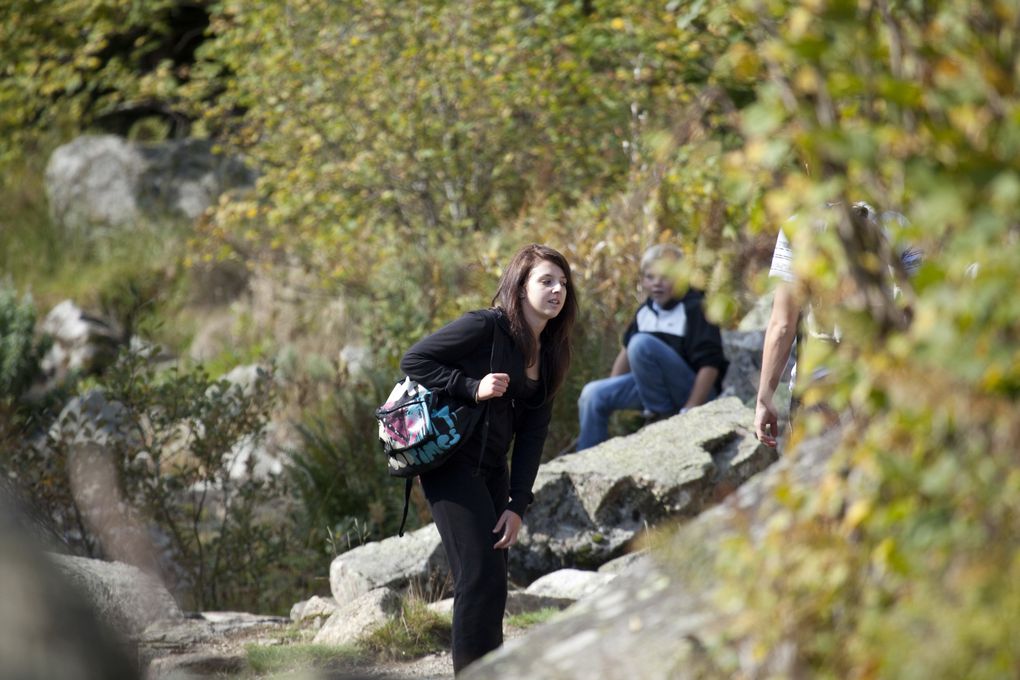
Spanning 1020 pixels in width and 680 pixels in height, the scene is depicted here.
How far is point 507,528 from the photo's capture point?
4.01m

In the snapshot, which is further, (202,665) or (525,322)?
(202,665)

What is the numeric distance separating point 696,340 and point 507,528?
3345mm

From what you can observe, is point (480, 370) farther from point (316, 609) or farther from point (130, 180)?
point (130, 180)

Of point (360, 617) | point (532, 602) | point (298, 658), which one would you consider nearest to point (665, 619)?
point (298, 658)

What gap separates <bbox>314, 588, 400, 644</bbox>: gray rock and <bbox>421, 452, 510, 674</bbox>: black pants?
132cm

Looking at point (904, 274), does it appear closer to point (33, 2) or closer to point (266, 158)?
point (266, 158)

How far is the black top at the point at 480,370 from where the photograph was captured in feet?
13.2

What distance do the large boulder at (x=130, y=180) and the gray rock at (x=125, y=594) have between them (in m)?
9.17

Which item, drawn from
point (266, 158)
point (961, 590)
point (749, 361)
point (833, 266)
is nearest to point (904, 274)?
point (833, 266)

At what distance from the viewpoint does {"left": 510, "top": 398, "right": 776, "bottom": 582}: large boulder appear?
6.05 metres

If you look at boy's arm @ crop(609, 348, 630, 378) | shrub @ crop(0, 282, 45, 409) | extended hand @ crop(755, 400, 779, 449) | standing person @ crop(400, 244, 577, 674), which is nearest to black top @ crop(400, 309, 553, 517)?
standing person @ crop(400, 244, 577, 674)

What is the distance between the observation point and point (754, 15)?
230cm

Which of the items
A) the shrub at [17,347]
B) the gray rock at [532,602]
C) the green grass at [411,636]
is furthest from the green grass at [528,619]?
the shrub at [17,347]

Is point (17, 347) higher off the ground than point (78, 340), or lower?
higher
